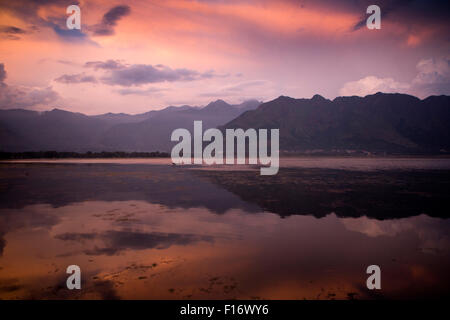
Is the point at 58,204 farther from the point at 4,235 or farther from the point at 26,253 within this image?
the point at 26,253

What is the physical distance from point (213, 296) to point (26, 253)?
7983 millimetres

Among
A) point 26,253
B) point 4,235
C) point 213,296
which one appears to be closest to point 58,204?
point 4,235

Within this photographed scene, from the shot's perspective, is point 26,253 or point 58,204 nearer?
point 26,253

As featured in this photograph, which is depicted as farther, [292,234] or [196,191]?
[196,191]

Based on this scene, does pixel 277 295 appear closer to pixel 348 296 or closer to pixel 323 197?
pixel 348 296

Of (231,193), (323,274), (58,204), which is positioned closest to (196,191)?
(231,193)

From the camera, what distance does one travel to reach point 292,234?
542 inches

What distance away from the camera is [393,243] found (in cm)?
1282

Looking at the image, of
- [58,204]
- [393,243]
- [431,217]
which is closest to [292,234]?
[393,243]
